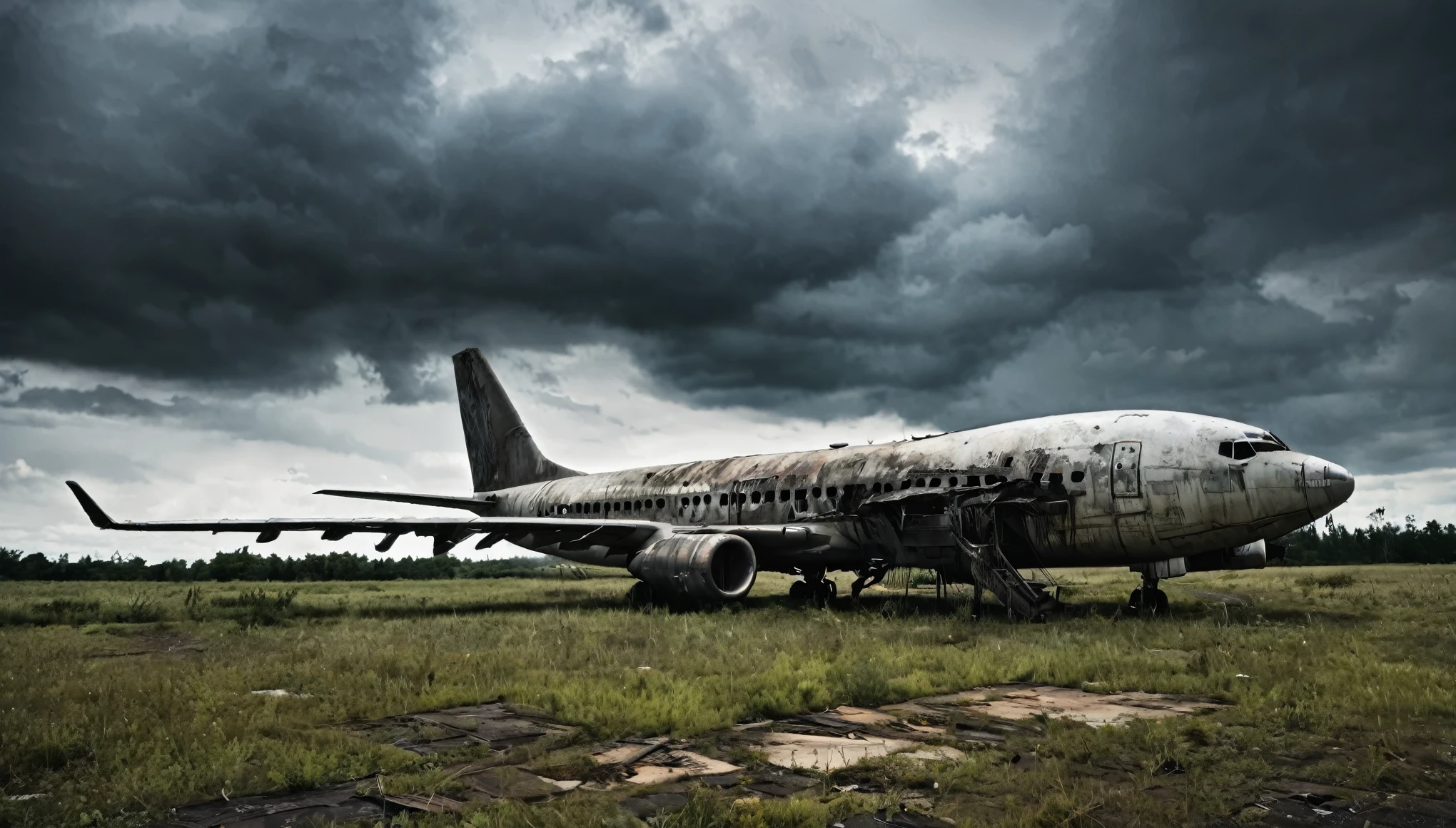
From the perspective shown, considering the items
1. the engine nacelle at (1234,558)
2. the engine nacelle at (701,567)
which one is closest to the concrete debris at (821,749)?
the engine nacelle at (701,567)

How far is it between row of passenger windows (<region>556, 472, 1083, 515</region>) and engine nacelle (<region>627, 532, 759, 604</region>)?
2498 millimetres

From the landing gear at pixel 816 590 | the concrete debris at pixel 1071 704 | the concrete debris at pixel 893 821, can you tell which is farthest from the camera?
the landing gear at pixel 816 590

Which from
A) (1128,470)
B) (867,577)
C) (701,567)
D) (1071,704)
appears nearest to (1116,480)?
(1128,470)

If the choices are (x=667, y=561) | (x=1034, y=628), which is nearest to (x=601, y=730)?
(x=1034, y=628)

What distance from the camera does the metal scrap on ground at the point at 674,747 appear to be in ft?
16.2

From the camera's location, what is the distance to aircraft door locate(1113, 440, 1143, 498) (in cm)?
1505

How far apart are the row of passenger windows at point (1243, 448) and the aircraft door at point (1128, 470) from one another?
1.27 meters

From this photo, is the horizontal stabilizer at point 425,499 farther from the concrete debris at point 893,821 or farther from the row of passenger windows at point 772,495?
the concrete debris at point 893,821

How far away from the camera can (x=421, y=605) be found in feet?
70.8

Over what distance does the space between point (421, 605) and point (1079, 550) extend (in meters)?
15.2

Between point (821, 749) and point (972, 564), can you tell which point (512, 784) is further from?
point (972, 564)

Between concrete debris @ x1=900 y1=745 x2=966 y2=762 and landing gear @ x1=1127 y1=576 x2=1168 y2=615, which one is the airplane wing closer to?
landing gear @ x1=1127 y1=576 x2=1168 y2=615

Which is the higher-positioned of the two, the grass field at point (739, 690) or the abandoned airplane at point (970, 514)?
the abandoned airplane at point (970, 514)

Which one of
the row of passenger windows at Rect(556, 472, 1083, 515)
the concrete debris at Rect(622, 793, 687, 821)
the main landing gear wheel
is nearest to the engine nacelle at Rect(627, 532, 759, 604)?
the row of passenger windows at Rect(556, 472, 1083, 515)
